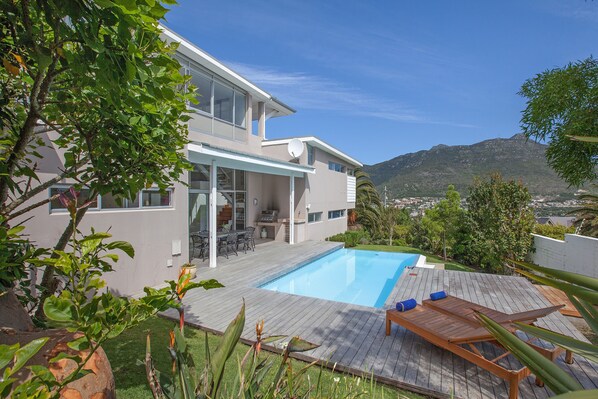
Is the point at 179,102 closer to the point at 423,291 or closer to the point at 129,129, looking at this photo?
the point at 129,129

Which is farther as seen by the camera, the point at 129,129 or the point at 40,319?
the point at 40,319

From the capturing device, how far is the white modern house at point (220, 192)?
299 inches

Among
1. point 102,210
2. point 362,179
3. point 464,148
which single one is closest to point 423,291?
point 102,210

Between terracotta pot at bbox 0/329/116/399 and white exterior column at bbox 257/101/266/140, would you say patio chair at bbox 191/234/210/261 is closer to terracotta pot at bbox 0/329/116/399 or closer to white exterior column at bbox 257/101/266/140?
white exterior column at bbox 257/101/266/140

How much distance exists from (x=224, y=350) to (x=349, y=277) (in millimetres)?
12257

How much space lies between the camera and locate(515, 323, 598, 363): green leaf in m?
1.31

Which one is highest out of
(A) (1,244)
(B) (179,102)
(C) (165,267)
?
(B) (179,102)

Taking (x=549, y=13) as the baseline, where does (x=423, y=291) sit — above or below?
below

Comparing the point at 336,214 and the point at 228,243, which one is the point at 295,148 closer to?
the point at 228,243

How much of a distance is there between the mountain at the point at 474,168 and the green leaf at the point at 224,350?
1615 inches

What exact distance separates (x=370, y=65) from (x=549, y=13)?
448 inches

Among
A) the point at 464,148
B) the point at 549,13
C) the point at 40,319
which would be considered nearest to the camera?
the point at 40,319

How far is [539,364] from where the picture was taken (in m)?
1.26

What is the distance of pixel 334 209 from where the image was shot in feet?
73.0
